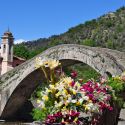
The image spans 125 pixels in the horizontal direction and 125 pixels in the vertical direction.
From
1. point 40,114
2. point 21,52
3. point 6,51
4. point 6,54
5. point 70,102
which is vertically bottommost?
point 40,114

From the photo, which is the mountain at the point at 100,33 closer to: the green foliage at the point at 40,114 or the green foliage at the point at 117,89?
the green foliage at the point at 117,89

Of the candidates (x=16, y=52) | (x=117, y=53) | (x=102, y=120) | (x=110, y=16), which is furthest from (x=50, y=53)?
(x=110, y=16)

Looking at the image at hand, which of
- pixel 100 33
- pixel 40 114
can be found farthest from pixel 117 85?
pixel 100 33

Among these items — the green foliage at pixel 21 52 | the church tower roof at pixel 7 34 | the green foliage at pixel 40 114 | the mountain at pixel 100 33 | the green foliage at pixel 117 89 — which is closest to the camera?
the green foliage at pixel 40 114

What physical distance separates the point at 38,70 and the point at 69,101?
15.3 meters

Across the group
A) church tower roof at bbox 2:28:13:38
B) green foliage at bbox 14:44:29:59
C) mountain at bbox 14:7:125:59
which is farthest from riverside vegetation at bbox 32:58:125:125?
mountain at bbox 14:7:125:59

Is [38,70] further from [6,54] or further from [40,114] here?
[6,54]

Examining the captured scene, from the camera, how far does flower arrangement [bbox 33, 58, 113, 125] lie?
6152 mm

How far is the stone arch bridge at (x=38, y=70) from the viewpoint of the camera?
1681 centimetres

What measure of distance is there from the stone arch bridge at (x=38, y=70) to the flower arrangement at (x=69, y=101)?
9213 millimetres

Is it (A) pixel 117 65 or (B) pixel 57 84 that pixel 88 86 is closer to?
(B) pixel 57 84

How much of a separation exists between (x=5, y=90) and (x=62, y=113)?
675 inches

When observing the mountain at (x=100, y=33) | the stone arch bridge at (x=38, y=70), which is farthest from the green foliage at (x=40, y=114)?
the mountain at (x=100, y=33)

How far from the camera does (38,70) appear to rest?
21.5 m
